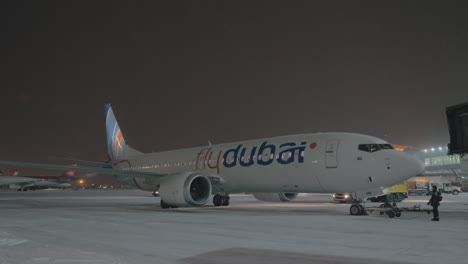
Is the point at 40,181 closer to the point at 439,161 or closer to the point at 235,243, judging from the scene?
the point at 235,243

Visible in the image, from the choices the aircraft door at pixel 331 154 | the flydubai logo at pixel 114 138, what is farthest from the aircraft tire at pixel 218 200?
the flydubai logo at pixel 114 138

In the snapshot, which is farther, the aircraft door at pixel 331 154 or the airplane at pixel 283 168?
the aircraft door at pixel 331 154

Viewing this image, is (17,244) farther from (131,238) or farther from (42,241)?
(131,238)

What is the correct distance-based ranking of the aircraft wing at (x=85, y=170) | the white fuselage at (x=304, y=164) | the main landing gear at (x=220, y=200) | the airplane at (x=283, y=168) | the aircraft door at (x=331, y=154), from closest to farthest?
the white fuselage at (x=304, y=164)
the airplane at (x=283, y=168)
the aircraft door at (x=331, y=154)
the aircraft wing at (x=85, y=170)
the main landing gear at (x=220, y=200)

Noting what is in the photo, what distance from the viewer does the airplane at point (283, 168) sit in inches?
652

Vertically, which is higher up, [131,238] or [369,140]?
[369,140]

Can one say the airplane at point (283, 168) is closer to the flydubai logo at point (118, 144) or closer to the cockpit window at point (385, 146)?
the cockpit window at point (385, 146)

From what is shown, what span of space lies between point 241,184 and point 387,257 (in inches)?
567

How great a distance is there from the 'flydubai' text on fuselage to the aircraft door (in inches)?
31.8

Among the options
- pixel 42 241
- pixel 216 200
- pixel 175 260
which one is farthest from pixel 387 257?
pixel 216 200

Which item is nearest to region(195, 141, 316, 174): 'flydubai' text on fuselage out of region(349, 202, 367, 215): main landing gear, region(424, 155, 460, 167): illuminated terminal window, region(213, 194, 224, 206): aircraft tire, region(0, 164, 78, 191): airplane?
region(213, 194, 224, 206): aircraft tire

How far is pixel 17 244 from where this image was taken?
898cm

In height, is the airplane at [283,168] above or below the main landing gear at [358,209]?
above

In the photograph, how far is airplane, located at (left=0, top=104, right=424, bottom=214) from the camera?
54.3 ft
